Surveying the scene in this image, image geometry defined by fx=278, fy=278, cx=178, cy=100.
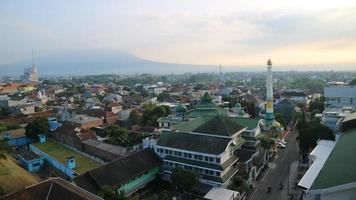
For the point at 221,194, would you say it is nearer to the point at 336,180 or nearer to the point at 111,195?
the point at 336,180

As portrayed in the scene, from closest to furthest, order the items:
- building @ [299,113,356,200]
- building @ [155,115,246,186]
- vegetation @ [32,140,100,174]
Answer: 1. building @ [299,113,356,200]
2. building @ [155,115,246,186]
3. vegetation @ [32,140,100,174]

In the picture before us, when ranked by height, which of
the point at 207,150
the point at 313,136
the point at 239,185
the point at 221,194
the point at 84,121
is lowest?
the point at 239,185

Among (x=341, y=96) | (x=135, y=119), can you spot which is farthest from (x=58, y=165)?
(x=341, y=96)

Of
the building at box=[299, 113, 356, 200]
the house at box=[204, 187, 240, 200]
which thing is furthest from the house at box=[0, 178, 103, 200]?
the building at box=[299, 113, 356, 200]

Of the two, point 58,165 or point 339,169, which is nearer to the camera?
point 339,169

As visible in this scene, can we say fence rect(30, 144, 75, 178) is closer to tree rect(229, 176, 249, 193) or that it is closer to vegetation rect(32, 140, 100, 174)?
vegetation rect(32, 140, 100, 174)

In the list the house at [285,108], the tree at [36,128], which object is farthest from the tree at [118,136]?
the house at [285,108]

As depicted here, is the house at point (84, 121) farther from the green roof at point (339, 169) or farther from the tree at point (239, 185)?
the green roof at point (339, 169)
